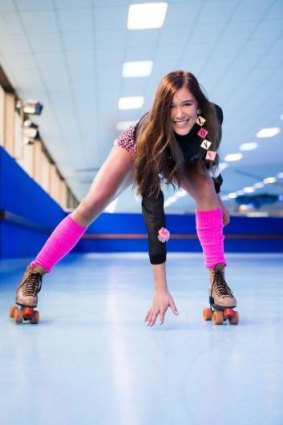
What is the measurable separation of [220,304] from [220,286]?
0.07 m

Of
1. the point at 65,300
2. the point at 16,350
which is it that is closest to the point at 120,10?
the point at 65,300

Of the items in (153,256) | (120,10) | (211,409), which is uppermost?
(120,10)

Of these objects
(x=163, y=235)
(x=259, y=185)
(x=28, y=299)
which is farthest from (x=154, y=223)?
(x=259, y=185)

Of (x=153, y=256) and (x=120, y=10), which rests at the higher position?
(x=120, y=10)

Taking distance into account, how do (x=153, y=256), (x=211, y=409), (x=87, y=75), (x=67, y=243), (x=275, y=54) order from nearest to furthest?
(x=211, y=409), (x=153, y=256), (x=67, y=243), (x=275, y=54), (x=87, y=75)

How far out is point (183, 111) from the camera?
5.01ft

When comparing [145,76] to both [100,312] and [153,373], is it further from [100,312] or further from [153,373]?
[153,373]

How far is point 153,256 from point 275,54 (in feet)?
26.7

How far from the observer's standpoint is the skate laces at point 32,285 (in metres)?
1.70

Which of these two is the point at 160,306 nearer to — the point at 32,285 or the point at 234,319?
the point at 234,319

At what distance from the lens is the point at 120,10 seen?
6906mm

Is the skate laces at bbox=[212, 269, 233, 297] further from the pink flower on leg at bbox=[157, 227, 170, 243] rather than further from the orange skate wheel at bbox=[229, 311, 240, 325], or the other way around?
the pink flower on leg at bbox=[157, 227, 170, 243]

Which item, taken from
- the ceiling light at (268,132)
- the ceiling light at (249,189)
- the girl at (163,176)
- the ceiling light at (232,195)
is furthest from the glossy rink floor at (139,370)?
the ceiling light at (232,195)

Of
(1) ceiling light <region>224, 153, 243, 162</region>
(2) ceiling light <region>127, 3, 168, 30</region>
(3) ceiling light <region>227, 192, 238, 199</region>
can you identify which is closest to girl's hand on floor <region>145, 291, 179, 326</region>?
(2) ceiling light <region>127, 3, 168, 30</region>
